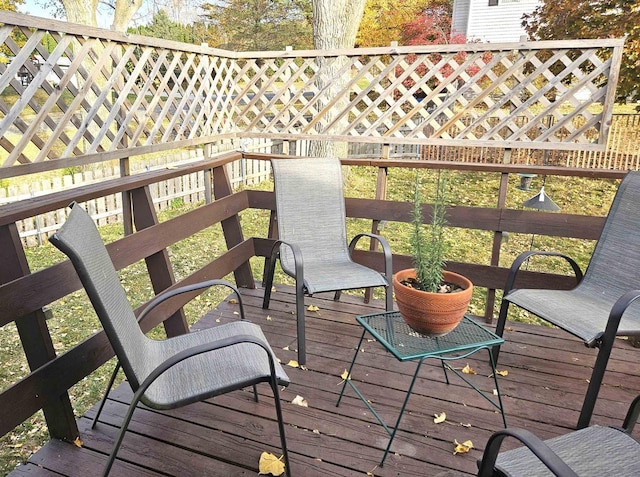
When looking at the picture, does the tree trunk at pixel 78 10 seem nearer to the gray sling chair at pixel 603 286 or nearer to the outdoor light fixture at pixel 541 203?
the outdoor light fixture at pixel 541 203

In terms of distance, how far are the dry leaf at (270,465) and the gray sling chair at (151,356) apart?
10 cm

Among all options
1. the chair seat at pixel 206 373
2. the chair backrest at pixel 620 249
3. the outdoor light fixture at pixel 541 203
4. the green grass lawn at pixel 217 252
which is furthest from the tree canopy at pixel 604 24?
the chair seat at pixel 206 373

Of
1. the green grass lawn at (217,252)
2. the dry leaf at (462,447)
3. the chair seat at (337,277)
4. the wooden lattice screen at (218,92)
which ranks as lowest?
the green grass lawn at (217,252)

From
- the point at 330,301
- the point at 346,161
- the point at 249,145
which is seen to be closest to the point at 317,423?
the point at 330,301

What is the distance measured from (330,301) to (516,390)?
135 cm

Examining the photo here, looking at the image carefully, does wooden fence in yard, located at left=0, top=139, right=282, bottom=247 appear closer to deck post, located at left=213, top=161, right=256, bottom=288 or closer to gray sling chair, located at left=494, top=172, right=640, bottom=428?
deck post, located at left=213, top=161, right=256, bottom=288

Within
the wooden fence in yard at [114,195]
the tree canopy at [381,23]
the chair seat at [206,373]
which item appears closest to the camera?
the chair seat at [206,373]

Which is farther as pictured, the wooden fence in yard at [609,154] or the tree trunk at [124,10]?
the tree trunk at [124,10]

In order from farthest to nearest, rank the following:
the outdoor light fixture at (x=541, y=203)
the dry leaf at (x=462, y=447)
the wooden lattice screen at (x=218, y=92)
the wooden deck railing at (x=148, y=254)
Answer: the outdoor light fixture at (x=541, y=203)
the wooden lattice screen at (x=218, y=92)
the dry leaf at (x=462, y=447)
the wooden deck railing at (x=148, y=254)

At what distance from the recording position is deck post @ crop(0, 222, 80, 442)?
1677 millimetres

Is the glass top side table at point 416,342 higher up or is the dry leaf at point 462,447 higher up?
the glass top side table at point 416,342

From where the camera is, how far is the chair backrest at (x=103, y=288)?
1.37 meters

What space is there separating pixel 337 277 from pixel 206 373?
43.8 inches

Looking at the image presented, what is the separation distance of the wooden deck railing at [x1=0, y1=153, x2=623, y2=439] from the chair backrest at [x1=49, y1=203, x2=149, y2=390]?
0.27 metres
